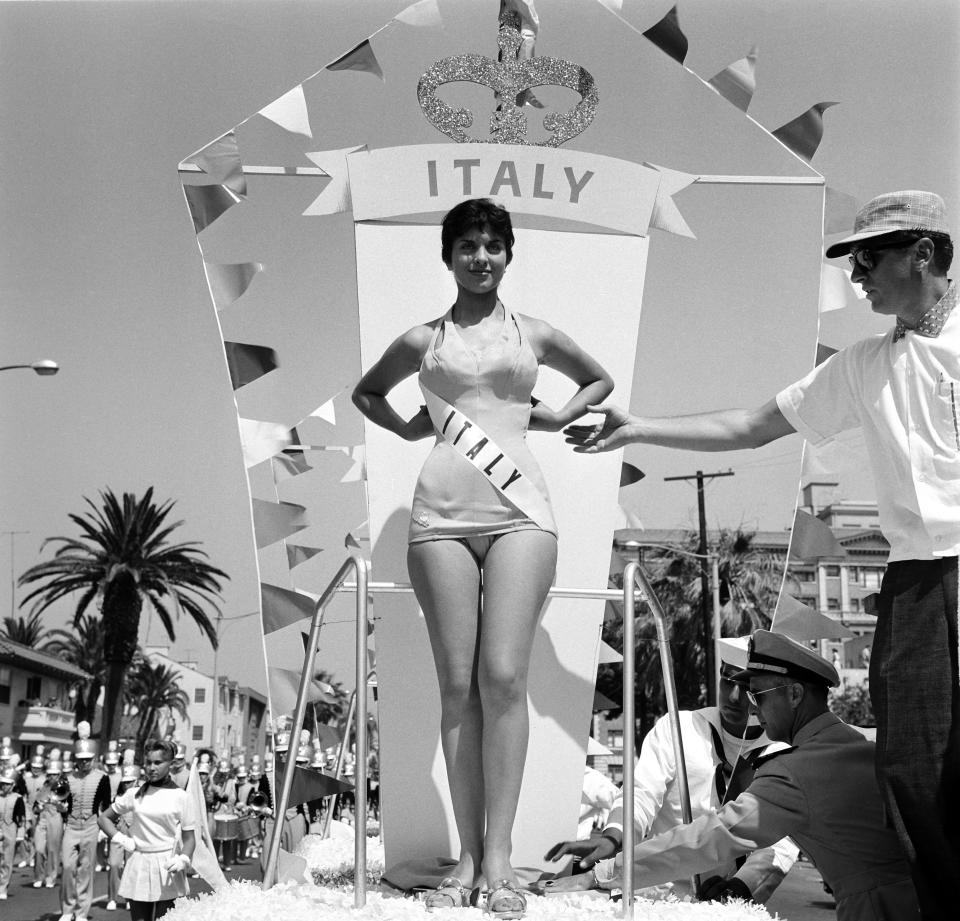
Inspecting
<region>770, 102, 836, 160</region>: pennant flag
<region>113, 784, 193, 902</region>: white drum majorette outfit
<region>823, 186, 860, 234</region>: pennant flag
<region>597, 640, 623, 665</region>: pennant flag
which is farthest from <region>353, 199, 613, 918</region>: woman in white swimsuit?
<region>113, 784, 193, 902</region>: white drum majorette outfit

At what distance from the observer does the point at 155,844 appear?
9992mm

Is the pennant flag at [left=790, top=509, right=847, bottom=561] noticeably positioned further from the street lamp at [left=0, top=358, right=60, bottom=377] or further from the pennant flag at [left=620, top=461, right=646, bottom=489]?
the street lamp at [left=0, top=358, right=60, bottom=377]

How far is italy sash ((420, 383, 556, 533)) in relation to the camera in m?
3.86

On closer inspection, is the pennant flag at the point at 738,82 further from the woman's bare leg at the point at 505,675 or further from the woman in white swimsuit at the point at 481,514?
the woman's bare leg at the point at 505,675

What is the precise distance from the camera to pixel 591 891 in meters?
3.90

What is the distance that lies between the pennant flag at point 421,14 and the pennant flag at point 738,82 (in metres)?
1.20

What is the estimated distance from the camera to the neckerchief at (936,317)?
3033mm

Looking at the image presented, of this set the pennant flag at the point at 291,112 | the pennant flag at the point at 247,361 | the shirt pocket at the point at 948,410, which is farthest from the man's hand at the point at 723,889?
the pennant flag at the point at 291,112

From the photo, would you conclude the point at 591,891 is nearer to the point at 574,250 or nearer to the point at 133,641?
the point at 574,250

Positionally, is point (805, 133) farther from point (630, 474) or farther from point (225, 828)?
point (225, 828)

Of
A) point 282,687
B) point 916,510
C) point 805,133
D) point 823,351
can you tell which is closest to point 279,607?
point 282,687

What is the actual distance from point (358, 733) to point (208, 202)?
2.56m

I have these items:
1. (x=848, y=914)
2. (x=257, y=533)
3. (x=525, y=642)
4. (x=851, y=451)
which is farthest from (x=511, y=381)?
(x=848, y=914)

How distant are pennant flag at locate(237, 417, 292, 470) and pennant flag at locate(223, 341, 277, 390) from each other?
0.16 metres
